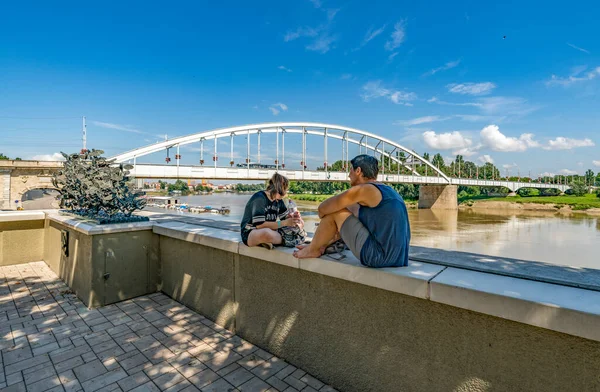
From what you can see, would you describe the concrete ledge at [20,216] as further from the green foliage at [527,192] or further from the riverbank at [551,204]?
the green foliage at [527,192]

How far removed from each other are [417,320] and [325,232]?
0.73 meters

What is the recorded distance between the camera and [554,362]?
4.35 feet

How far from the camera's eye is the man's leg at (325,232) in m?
1.96

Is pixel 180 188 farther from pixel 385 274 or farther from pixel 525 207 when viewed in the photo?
pixel 525 207

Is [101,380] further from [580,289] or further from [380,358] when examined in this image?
[580,289]

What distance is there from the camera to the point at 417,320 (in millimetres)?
1709

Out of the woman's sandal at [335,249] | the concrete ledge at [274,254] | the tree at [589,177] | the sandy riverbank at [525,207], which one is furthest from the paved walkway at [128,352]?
the tree at [589,177]

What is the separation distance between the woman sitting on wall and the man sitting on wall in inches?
23.7

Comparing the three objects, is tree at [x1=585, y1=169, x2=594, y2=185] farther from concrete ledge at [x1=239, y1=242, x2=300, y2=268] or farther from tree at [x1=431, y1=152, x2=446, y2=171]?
concrete ledge at [x1=239, y1=242, x2=300, y2=268]

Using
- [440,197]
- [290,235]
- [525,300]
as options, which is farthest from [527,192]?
Result: [525,300]

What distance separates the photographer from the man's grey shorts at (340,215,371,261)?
1.85 metres

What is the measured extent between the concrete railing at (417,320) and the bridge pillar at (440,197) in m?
→ 54.3

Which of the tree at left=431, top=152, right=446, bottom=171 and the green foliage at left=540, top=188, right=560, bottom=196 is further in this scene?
the tree at left=431, top=152, right=446, bottom=171

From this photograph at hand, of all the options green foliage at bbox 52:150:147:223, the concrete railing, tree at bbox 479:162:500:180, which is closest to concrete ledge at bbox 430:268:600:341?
the concrete railing
